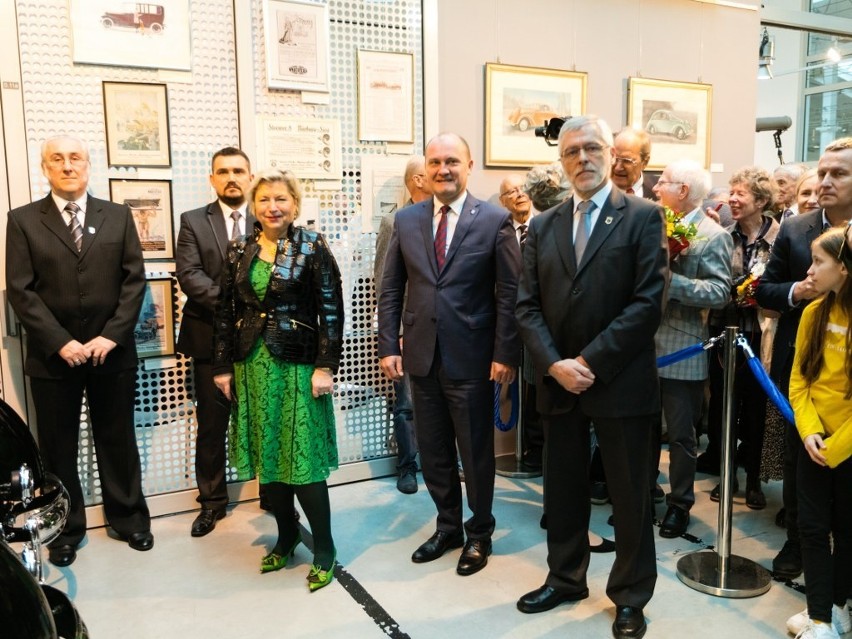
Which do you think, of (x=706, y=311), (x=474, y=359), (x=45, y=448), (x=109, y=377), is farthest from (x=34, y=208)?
(x=706, y=311)

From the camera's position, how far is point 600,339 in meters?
2.59

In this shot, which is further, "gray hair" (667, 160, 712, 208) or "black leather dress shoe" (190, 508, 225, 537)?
"black leather dress shoe" (190, 508, 225, 537)

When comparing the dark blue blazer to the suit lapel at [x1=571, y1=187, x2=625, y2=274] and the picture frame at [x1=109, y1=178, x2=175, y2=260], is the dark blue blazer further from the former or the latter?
the picture frame at [x1=109, y1=178, x2=175, y2=260]

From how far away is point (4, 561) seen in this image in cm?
130

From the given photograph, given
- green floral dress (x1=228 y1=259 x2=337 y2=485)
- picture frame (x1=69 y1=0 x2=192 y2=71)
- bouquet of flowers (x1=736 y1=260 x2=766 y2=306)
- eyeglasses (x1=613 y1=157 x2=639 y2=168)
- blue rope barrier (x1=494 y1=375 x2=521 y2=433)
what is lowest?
blue rope barrier (x1=494 y1=375 x2=521 y2=433)

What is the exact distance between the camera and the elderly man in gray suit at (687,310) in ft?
11.1

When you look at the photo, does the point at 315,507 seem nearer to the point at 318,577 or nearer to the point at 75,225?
the point at 318,577

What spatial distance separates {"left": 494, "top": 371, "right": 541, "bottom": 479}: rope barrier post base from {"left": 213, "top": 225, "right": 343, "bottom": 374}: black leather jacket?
1.85m

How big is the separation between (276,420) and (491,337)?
1.02 m

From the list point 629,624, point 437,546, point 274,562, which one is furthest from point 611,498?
point 274,562

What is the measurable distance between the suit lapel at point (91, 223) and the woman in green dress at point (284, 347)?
2.64ft

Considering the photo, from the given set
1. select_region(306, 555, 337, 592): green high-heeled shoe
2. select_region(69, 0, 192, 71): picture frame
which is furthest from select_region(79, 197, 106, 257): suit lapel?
select_region(306, 555, 337, 592): green high-heeled shoe

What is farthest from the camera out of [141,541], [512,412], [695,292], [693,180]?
[512,412]

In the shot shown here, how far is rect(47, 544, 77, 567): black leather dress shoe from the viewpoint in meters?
3.41
